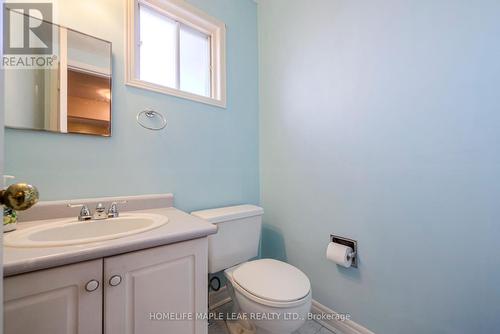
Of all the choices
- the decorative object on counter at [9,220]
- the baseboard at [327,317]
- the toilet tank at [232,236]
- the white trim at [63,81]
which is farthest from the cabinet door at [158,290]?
the white trim at [63,81]

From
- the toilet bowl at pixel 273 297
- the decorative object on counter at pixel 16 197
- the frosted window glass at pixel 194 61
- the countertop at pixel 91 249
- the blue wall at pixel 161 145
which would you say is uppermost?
the frosted window glass at pixel 194 61

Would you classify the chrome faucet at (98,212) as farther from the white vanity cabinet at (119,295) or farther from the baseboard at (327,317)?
the baseboard at (327,317)

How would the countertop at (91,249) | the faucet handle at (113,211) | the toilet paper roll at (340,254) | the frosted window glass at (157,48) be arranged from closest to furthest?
the countertop at (91,249) < the faucet handle at (113,211) < the toilet paper roll at (340,254) < the frosted window glass at (157,48)

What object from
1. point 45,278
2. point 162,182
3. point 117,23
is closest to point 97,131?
point 162,182

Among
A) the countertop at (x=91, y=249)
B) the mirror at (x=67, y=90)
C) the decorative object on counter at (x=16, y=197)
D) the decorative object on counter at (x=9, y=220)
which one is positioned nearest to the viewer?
the decorative object on counter at (x=16, y=197)

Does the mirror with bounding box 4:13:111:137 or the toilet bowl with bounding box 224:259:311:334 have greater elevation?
the mirror with bounding box 4:13:111:137

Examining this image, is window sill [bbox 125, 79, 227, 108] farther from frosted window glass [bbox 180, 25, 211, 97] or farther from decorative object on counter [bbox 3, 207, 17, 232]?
decorative object on counter [bbox 3, 207, 17, 232]

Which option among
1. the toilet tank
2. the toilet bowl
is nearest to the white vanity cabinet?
the toilet bowl

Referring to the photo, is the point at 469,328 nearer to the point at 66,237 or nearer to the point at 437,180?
the point at 437,180

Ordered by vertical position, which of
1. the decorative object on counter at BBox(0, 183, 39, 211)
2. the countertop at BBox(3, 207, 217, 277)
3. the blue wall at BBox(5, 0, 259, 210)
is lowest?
the countertop at BBox(3, 207, 217, 277)

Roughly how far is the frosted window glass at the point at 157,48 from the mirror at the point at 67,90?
265 millimetres

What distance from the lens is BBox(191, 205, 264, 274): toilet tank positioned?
129 cm

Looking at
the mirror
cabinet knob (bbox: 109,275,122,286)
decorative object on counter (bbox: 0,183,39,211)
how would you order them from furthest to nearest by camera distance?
the mirror
cabinet knob (bbox: 109,275,122,286)
decorative object on counter (bbox: 0,183,39,211)

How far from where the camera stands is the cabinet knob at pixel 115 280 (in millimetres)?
694
